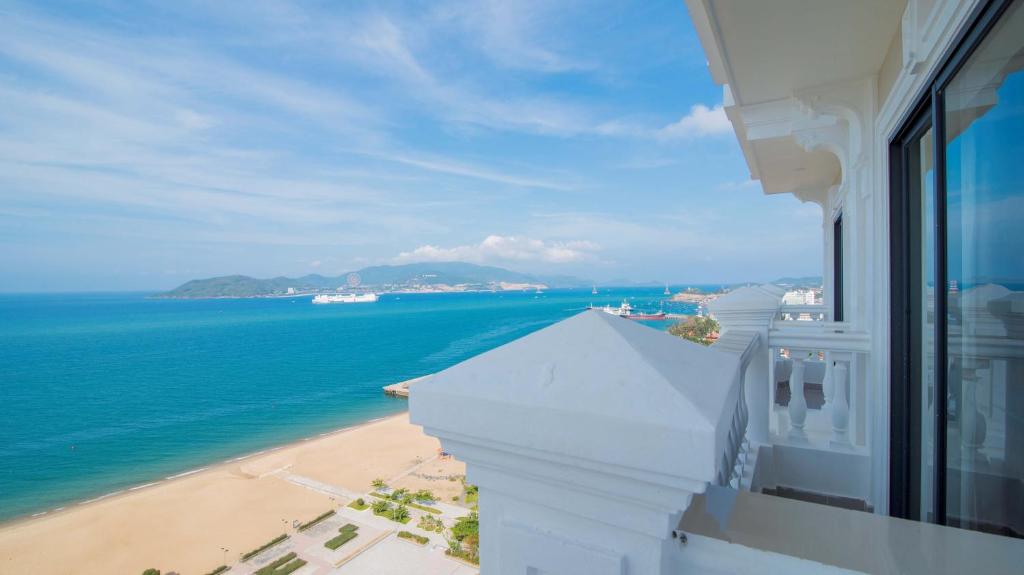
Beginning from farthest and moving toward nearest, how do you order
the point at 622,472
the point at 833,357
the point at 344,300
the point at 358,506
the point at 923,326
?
the point at 344,300 < the point at 358,506 < the point at 833,357 < the point at 923,326 < the point at 622,472

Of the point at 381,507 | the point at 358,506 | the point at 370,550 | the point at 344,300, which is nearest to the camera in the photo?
the point at 370,550

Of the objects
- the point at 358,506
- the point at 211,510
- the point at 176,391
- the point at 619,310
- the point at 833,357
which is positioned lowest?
the point at 211,510

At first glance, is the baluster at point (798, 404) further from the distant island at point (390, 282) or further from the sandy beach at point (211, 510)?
the distant island at point (390, 282)

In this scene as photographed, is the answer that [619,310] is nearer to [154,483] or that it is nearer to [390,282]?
[154,483]

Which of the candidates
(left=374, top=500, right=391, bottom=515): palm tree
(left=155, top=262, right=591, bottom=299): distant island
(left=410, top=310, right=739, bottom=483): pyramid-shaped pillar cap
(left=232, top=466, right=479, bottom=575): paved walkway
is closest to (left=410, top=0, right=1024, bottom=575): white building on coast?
(left=410, top=310, right=739, bottom=483): pyramid-shaped pillar cap

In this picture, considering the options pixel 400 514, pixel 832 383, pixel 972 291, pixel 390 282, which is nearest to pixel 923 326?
pixel 972 291

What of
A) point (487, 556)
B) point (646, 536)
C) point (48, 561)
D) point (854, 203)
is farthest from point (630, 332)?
point (48, 561)

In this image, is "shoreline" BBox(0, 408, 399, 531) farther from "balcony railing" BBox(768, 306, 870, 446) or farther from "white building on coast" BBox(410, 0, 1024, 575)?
"white building on coast" BBox(410, 0, 1024, 575)
